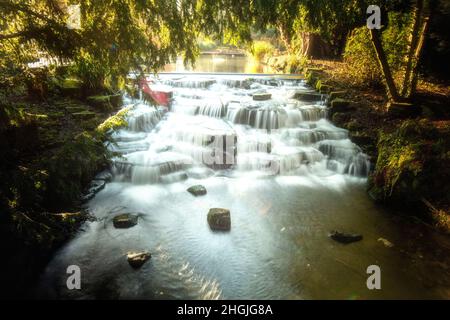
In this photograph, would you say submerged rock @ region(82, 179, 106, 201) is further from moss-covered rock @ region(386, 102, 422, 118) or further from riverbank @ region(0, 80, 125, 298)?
moss-covered rock @ region(386, 102, 422, 118)

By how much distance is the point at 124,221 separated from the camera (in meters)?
7.46

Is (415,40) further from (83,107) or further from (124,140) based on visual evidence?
(83,107)

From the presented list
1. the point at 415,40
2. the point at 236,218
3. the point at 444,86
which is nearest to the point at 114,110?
the point at 236,218

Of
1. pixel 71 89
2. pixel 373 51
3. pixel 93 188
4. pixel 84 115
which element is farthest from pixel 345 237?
pixel 71 89

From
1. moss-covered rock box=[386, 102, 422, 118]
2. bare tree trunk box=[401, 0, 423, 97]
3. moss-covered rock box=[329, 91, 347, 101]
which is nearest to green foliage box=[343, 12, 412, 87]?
bare tree trunk box=[401, 0, 423, 97]

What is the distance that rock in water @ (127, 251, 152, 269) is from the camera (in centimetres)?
615

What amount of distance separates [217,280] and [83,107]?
8.19 metres

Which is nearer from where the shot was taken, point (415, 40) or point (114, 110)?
point (415, 40)

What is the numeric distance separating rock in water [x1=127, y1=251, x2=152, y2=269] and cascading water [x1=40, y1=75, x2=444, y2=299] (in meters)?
0.11

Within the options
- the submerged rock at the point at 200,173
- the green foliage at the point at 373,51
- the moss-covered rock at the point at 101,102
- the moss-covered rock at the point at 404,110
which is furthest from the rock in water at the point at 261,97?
the moss-covered rock at the point at 101,102

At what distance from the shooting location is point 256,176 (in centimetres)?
1027

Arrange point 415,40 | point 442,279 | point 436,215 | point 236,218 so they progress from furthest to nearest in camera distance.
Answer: point 415,40 → point 236,218 → point 436,215 → point 442,279

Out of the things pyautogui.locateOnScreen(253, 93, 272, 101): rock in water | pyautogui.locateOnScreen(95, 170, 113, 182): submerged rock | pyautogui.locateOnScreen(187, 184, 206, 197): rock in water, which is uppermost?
pyautogui.locateOnScreen(253, 93, 272, 101): rock in water

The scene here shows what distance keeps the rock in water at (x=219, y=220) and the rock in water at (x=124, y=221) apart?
184cm
